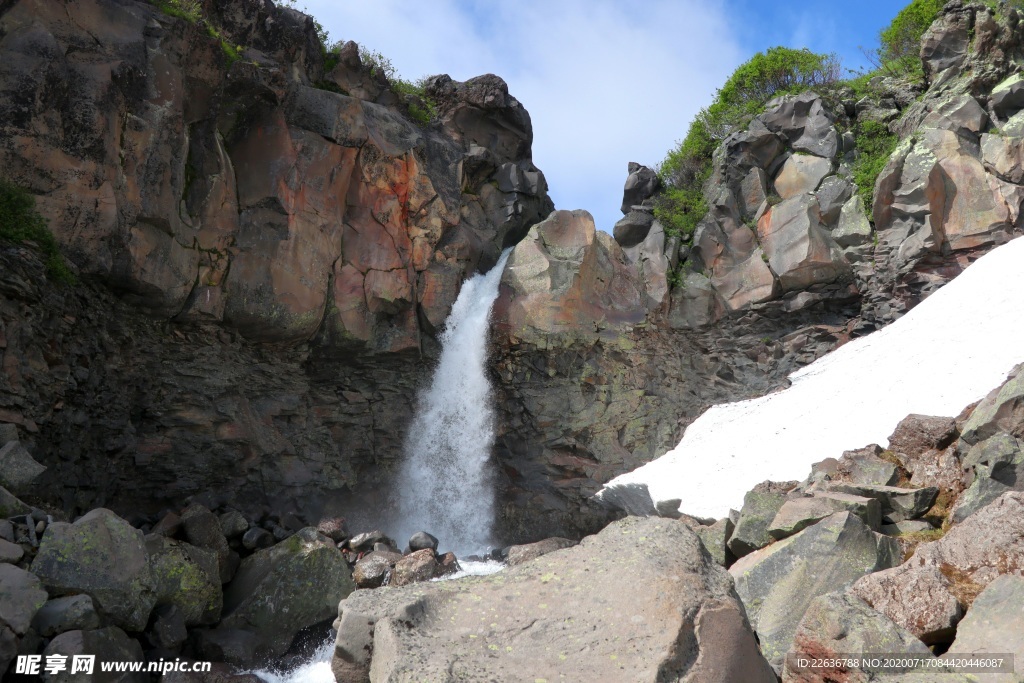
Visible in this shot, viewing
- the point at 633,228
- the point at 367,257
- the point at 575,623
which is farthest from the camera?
the point at 633,228

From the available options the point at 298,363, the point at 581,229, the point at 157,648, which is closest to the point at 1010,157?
the point at 581,229

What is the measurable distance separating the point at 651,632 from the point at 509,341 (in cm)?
1583

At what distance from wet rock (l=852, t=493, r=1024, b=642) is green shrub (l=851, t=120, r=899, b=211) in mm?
17251

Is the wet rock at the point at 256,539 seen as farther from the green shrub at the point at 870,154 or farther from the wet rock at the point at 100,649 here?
the green shrub at the point at 870,154

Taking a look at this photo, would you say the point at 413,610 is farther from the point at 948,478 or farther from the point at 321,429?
the point at 321,429

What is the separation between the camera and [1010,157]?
64.4 ft

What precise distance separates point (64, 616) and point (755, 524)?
860 cm

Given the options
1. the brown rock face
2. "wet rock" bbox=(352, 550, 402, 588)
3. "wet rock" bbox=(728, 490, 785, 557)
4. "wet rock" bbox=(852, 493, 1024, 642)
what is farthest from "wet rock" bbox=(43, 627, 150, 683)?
"wet rock" bbox=(852, 493, 1024, 642)

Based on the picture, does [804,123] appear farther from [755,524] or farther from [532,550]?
[755,524]

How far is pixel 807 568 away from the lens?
7.76 meters

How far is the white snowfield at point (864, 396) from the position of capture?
46.6ft

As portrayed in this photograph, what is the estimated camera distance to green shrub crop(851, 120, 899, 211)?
72.1 ft

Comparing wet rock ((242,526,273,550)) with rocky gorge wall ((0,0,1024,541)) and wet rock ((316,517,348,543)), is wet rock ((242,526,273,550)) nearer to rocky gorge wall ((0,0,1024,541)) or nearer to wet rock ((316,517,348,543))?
wet rock ((316,517,348,543))

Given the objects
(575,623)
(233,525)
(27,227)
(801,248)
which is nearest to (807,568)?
(575,623)
